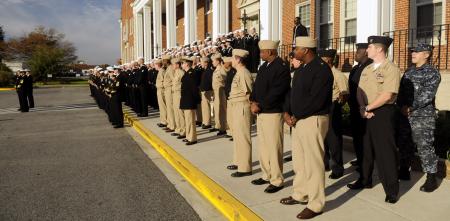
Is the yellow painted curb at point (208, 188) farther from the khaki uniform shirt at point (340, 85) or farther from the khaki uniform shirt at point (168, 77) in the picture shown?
the khaki uniform shirt at point (340, 85)

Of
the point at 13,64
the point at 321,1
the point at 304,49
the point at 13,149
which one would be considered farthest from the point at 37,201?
the point at 13,64

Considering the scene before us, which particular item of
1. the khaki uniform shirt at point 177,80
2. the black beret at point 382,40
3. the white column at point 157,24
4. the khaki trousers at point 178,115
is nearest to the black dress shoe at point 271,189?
the black beret at point 382,40

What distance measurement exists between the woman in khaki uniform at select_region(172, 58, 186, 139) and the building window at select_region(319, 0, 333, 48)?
6.32 meters

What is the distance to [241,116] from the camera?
244 inches

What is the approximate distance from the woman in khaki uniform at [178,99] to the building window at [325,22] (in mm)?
6322

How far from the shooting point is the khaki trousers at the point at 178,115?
9.52 meters

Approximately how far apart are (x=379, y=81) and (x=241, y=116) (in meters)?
2.20

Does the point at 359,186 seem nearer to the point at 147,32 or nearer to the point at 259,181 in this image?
the point at 259,181

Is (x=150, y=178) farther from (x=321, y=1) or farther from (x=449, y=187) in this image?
(x=321, y=1)

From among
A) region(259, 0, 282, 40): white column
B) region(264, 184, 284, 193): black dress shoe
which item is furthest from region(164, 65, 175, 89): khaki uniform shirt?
region(264, 184, 284, 193): black dress shoe

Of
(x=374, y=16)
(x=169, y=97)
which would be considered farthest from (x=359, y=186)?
(x=169, y=97)

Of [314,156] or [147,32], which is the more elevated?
[147,32]

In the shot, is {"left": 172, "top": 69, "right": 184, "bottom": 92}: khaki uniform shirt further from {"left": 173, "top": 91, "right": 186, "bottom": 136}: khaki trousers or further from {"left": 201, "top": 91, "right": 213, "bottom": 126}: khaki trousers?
{"left": 201, "top": 91, "right": 213, "bottom": 126}: khaki trousers

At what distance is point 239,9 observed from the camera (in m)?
20.4
